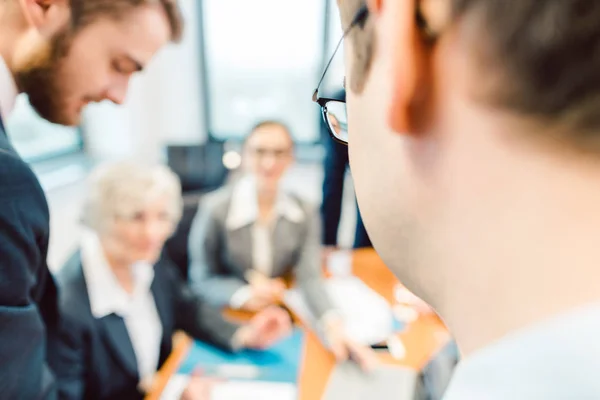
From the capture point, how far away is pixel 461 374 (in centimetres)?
32

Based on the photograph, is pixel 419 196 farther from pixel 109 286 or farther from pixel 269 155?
pixel 269 155

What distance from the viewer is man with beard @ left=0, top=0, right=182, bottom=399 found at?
0.46 m

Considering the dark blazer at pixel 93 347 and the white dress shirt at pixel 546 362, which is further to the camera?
the dark blazer at pixel 93 347

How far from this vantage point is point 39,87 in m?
0.54

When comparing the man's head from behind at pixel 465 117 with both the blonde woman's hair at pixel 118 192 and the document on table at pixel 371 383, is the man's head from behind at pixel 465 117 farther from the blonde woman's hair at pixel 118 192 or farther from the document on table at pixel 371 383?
the blonde woman's hair at pixel 118 192

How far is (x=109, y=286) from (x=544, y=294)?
44.0 inches

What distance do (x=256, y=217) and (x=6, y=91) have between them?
126 cm

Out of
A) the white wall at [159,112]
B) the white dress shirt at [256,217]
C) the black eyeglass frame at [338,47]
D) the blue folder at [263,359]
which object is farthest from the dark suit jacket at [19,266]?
the white wall at [159,112]

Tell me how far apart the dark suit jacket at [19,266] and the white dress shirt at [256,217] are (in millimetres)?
1196

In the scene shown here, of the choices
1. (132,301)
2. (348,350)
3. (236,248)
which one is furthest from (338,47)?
(236,248)

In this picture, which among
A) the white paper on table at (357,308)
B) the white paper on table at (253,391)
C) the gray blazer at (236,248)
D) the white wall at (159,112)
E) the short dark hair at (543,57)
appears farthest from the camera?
the white wall at (159,112)

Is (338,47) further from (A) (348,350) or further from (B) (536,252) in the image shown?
(A) (348,350)

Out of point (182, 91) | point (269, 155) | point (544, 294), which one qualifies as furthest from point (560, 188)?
point (182, 91)

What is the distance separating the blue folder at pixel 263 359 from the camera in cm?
112
